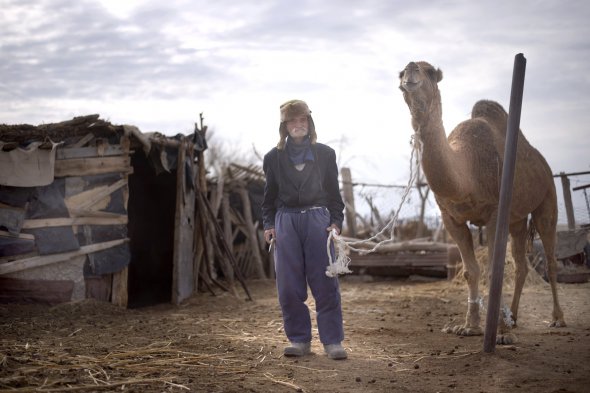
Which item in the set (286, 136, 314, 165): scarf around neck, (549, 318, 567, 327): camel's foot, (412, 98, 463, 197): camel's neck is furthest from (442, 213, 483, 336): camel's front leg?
(286, 136, 314, 165): scarf around neck

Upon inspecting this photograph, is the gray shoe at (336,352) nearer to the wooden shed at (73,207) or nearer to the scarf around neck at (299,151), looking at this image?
the scarf around neck at (299,151)

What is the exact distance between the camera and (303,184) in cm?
514

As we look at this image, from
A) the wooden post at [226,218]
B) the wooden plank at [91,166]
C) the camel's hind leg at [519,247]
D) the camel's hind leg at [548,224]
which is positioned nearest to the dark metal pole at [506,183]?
the camel's hind leg at [519,247]

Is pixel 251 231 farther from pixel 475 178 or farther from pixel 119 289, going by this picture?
pixel 475 178

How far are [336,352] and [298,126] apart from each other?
6.54 ft

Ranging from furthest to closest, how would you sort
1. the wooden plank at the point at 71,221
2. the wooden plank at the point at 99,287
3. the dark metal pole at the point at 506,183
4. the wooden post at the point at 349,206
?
the wooden post at the point at 349,206
the wooden plank at the point at 99,287
the wooden plank at the point at 71,221
the dark metal pole at the point at 506,183

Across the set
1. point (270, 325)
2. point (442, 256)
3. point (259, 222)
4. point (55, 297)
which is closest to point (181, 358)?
point (270, 325)

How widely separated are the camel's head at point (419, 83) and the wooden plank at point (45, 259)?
5.40 m

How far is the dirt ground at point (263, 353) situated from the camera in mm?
4035

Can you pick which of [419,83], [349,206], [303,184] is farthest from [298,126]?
[349,206]

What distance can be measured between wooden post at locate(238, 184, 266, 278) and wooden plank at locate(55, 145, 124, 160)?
5.34 m

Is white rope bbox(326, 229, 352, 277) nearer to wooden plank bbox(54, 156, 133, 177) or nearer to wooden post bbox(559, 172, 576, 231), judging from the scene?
wooden plank bbox(54, 156, 133, 177)

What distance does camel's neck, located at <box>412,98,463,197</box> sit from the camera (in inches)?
209

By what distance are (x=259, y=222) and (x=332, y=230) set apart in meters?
9.89
